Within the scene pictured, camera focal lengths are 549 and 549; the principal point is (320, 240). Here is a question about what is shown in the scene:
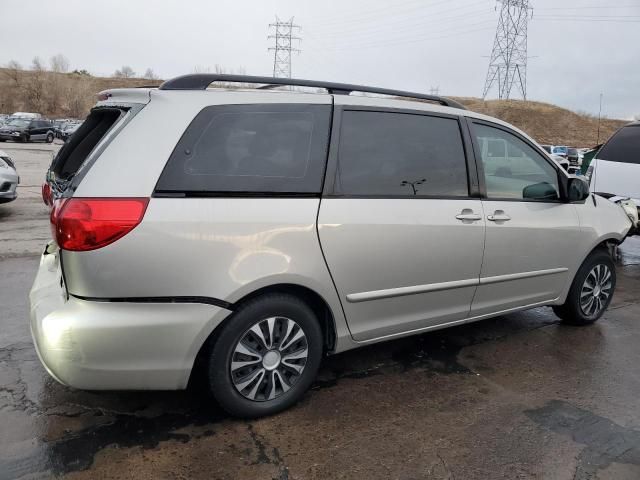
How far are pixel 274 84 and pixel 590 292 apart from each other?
10.8ft

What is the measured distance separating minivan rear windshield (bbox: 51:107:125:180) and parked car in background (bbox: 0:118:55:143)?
36029mm

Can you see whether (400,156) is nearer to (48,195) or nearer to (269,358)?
(269,358)

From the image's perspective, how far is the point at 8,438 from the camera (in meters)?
2.75

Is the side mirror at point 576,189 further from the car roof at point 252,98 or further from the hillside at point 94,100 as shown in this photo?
the hillside at point 94,100

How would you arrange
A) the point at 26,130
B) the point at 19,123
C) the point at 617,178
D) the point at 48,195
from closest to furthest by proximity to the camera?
the point at 48,195 < the point at 617,178 < the point at 26,130 < the point at 19,123

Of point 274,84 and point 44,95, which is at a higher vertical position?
point 44,95

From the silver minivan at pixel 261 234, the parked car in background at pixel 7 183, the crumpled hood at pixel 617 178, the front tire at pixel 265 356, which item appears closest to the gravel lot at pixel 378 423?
the front tire at pixel 265 356

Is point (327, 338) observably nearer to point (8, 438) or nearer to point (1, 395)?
point (8, 438)

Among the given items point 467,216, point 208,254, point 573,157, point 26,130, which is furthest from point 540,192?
point 26,130

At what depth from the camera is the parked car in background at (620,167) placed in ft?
24.0

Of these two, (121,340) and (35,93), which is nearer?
(121,340)

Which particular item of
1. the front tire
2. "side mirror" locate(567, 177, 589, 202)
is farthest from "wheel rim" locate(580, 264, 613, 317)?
the front tire

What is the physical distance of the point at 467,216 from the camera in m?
3.53

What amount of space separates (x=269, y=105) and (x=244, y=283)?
97 cm
